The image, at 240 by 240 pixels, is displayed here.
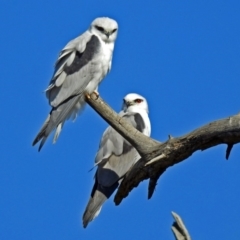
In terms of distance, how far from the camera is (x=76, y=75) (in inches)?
347

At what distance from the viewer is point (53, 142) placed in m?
8.65

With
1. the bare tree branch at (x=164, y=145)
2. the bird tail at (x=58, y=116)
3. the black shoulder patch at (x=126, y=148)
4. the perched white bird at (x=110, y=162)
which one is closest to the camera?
the bare tree branch at (x=164, y=145)

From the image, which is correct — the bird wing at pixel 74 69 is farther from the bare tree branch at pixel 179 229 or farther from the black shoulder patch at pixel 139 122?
the bare tree branch at pixel 179 229

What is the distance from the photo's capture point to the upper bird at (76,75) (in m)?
8.70

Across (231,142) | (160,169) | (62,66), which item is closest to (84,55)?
(62,66)

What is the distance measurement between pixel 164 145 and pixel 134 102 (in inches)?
174

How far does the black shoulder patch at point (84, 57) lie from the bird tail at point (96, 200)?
1.31 meters

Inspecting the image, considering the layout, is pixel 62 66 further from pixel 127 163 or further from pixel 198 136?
pixel 198 136

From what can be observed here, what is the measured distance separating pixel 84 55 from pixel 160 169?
2.89m

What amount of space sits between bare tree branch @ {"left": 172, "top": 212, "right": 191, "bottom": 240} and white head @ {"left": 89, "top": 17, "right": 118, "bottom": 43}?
174 inches

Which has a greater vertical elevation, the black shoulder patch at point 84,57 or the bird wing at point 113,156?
the black shoulder patch at point 84,57

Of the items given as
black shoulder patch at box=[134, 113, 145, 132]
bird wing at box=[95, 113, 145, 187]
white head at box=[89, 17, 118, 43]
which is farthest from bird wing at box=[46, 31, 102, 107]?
black shoulder patch at box=[134, 113, 145, 132]

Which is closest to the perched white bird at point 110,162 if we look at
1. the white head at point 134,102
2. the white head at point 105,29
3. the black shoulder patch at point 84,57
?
the white head at point 134,102

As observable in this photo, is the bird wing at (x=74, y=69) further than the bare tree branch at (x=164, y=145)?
Yes
